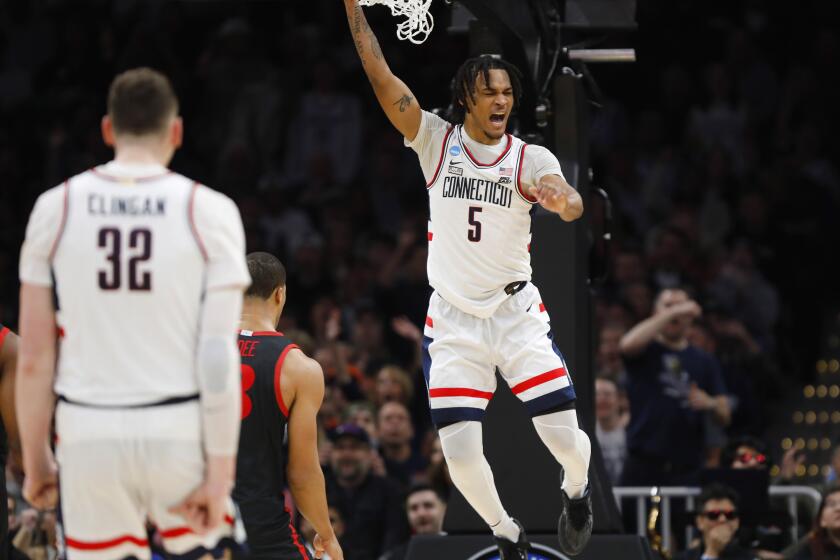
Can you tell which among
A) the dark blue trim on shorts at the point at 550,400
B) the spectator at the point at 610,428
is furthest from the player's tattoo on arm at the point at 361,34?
the spectator at the point at 610,428

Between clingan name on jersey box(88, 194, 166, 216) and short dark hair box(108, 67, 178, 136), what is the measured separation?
0.83 feet

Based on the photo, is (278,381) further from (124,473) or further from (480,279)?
(124,473)

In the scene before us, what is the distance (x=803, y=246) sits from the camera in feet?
50.9

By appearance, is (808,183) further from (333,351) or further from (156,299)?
(156,299)

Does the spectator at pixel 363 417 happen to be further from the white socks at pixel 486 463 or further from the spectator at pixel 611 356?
the white socks at pixel 486 463

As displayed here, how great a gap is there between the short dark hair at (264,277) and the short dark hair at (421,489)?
3.89 meters

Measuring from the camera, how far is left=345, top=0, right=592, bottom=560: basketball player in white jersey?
7297mm

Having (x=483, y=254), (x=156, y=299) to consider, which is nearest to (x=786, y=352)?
(x=483, y=254)

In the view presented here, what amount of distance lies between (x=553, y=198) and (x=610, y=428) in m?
5.62

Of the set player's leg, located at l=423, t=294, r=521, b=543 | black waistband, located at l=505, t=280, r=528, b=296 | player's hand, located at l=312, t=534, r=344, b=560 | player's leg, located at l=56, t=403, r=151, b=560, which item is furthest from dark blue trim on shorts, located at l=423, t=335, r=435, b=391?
player's leg, located at l=56, t=403, r=151, b=560

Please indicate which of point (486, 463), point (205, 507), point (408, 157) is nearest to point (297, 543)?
point (486, 463)

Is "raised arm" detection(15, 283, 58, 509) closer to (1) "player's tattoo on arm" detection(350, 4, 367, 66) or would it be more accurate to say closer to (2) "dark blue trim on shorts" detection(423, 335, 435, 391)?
(2) "dark blue trim on shorts" detection(423, 335, 435, 391)

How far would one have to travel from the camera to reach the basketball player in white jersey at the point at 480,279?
730 centimetres

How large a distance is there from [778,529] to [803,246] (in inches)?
232
